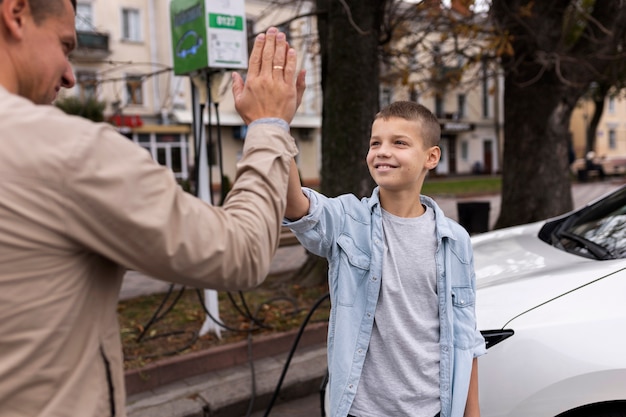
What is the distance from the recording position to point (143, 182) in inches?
40.9

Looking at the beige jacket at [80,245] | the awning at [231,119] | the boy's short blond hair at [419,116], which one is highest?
the awning at [231,119]

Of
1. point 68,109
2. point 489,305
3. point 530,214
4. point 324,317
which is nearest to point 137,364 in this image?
point 324,317

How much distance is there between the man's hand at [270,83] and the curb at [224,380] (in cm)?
291

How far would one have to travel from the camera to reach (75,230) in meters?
1.02

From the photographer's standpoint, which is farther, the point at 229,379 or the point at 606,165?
the point at 606,165

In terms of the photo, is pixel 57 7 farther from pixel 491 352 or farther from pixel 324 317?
pixel 324 317

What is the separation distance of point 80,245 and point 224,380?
3.32 metres

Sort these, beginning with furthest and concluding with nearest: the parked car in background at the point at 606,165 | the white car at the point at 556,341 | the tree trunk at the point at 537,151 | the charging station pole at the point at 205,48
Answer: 1. the parked car in background at the point at 606,165
2. the tree trunk at the point at 537,151
3. the charging station pole at the point at 205,48
4. the white car at the point at 556,341

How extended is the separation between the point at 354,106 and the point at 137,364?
3.24 m

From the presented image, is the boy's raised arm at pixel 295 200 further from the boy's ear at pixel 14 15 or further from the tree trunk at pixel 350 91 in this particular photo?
the tree trunk at pixel 350 91

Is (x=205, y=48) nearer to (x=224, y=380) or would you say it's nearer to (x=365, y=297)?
(x=224, y=380)

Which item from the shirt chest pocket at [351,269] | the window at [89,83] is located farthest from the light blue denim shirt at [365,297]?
the window at [89,83]

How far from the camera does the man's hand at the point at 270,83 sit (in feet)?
4.34

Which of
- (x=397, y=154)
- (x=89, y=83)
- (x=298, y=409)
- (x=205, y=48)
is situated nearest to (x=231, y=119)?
(x=89, y=83)
